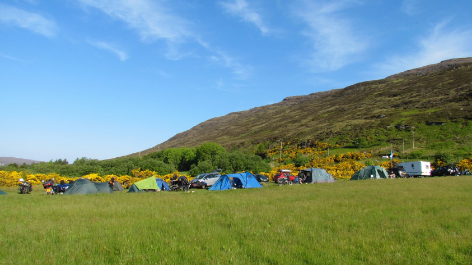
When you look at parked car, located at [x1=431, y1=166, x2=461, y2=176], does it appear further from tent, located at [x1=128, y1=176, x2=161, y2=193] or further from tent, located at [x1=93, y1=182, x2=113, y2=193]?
tent, located at [x1=93, y1=182, x2=113, y2=193]

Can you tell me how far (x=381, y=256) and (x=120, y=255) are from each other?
17.9 feet

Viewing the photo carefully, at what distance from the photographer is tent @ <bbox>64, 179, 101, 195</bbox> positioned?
74.3ft

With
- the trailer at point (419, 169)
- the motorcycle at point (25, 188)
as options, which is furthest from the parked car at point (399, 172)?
the motorcycle at point (25, 188)

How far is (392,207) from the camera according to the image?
38.9 ft

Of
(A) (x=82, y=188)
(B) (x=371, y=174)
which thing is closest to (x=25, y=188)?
(A) (x=82, y=188)

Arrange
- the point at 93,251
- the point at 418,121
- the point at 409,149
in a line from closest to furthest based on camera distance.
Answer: the point at 93,251
the point at 409,149
the point at 418,121

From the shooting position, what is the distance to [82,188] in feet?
75.4

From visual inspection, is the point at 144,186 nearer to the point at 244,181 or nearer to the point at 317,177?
the point at 244,181

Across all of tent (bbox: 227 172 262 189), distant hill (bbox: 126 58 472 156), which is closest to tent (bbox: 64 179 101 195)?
tent (bbox: 227 172 262 189)

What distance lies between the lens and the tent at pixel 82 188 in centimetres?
2266

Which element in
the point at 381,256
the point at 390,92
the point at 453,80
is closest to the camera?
the point at 381,256

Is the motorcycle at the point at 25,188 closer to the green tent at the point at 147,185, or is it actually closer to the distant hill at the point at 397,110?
the green tent at the point at 147,185

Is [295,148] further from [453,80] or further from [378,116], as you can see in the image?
[453,80]

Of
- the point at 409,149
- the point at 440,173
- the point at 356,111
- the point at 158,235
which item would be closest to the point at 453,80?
the point at 356,111
